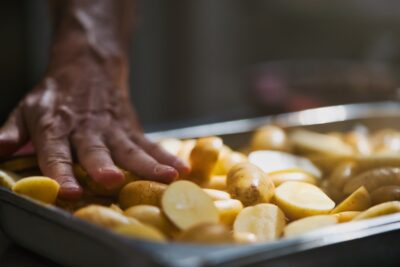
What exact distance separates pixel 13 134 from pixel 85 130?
0.32 feet

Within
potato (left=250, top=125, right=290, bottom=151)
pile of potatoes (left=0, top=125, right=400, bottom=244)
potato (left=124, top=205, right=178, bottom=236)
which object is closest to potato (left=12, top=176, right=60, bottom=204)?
pile of potatoes (left=0, top=125, right=400, bottom=244)

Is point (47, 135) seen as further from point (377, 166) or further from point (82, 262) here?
point (377, 166)

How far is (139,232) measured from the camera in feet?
1.99

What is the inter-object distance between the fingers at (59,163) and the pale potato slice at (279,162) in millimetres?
270

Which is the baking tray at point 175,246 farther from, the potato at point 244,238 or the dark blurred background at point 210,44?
the dark blurred background at point 210,44

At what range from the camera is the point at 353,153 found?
3.56 ft

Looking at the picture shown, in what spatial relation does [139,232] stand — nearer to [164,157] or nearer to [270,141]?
[164,157]

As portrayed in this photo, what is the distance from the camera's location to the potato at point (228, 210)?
28.6 inches

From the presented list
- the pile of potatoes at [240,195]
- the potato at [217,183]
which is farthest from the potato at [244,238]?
the potato at [217,183]

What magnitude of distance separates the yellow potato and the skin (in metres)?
0.21

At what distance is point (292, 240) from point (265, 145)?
523mm

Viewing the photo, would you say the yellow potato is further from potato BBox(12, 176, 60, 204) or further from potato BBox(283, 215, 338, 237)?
potato BBox(12, 176, 60, 204)

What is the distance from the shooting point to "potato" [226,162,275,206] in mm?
784

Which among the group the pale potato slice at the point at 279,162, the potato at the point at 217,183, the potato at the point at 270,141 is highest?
the potato at the point at 270,141
